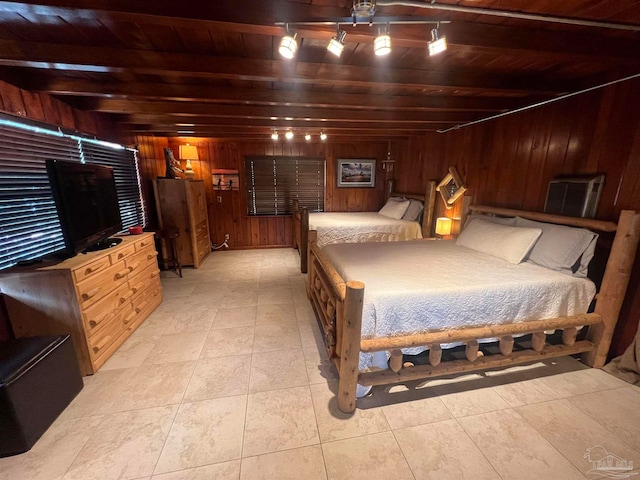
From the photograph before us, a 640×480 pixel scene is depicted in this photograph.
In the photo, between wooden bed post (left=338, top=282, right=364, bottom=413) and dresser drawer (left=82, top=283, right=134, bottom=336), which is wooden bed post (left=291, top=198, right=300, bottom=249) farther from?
wooden bed post (left=338, top=282, right=364, bottom=413)

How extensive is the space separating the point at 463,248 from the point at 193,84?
10.2ft

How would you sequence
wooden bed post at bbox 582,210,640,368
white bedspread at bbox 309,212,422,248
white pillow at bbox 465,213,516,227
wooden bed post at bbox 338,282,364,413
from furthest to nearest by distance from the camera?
1. white bedspread at bbox 309,212,422,248
2. white pillow at bbox 465,213,516,227
3. wooden bed post at bbox 582,210,640,368
4. wooden bed post at bbox 338,282,364,413

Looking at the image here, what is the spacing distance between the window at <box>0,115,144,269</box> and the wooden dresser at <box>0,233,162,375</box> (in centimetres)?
25

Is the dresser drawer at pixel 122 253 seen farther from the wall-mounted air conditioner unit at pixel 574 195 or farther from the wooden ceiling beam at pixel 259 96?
the wall-mounted air conditioner unit at pixel 574 195

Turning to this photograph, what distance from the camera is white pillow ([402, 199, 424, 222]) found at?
4348mm

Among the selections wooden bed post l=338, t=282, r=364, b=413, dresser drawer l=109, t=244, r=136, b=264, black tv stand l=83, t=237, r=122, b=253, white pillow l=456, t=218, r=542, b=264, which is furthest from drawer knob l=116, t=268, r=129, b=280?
white pillow l=456, t=218, r=542, b=264

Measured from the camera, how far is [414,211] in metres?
4.38

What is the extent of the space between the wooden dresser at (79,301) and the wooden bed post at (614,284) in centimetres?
384

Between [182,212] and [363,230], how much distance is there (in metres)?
2.97

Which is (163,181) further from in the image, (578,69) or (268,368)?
(578,69)

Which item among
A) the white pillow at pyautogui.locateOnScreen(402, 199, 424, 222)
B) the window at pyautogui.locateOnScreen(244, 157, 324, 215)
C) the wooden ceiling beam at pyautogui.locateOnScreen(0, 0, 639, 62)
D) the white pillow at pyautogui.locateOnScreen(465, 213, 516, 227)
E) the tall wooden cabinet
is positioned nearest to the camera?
the wooden ceiling beam at pyautogui.locateOnScreen(0, 0, 639, 62)

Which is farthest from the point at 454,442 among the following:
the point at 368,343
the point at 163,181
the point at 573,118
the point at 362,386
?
the point at 163,181

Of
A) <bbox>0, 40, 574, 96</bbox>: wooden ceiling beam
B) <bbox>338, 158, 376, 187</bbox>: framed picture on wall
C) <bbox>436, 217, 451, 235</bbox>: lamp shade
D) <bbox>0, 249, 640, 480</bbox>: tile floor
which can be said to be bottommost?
<bbox>0, 249, 640, 480</bbox>: tile floor

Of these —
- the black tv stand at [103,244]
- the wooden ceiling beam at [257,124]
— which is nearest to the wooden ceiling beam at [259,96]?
the wooden ceiling beam at [257,124]
